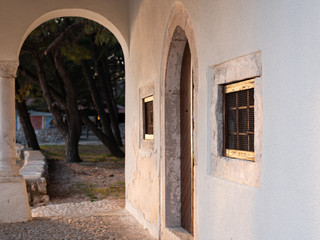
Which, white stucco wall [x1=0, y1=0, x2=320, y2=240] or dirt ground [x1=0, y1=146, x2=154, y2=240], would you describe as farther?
dirt ground [x1=0, y1=146, x2=154, y2=240]

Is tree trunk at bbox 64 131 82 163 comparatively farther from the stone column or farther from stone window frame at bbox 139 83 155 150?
stone window frame at bbox 139 83 155 150

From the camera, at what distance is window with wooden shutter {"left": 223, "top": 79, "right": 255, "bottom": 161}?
3.02 meters

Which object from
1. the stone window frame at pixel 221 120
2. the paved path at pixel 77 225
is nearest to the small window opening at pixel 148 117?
the paved path at pixel 77 225

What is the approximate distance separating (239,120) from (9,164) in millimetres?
4234

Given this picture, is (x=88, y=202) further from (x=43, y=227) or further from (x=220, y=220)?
(x=220, y=220)

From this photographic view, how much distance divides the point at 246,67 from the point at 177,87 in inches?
80.6

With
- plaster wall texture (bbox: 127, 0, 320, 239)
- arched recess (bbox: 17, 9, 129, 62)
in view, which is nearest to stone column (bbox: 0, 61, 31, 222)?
arched recess (bbox: 17, 9, 129, 62)

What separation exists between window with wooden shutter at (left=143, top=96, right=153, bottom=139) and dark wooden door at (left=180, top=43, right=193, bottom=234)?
869 mm

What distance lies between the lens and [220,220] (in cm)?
325

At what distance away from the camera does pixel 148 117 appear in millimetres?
5984

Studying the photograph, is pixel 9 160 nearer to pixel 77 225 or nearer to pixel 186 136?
pixel 77 225

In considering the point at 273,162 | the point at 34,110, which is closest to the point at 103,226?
the point at 273,162

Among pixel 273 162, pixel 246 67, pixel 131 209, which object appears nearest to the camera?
pixel 273 162

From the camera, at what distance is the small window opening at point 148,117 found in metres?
5.78
